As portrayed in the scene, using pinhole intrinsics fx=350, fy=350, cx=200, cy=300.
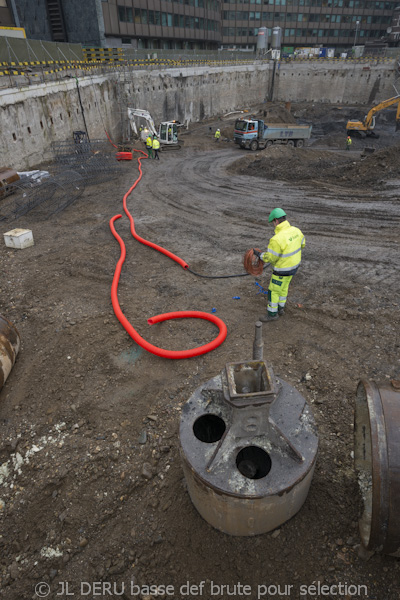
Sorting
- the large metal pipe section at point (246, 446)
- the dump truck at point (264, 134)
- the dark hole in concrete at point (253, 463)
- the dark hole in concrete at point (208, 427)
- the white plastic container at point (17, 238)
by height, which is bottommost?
the dump truck at point (264, 134)

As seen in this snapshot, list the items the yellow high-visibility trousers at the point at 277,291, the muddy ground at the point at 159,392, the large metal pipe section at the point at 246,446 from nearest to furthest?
the large metal pipe section at the point at 246,446 → the muddy ground at the point at 159,392 → the yellow high-visibility trousers at the point at 277,291

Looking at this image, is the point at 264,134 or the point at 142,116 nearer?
Answer: the point at 142,116

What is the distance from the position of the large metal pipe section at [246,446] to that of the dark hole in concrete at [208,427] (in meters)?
0.02

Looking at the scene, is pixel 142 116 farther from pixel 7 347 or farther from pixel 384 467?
pixel 384 467

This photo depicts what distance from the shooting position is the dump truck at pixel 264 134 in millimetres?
23125

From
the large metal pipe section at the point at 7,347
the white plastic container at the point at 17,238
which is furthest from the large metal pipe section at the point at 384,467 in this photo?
the white plastic container at the point at 17,238

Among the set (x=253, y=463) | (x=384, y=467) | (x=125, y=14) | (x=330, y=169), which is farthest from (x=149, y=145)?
(x=125, y=14)

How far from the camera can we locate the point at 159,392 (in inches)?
193

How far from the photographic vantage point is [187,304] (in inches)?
269

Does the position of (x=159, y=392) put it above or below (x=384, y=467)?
below

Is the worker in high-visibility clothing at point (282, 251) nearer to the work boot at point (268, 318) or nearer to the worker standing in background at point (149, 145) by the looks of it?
the work boot at point (268, 318)

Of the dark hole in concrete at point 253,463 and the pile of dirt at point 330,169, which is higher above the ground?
the dark hole in concrete at point 253,463

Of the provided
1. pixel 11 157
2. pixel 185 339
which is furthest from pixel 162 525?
pixel 11 157

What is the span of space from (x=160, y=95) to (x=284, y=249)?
29385mm
